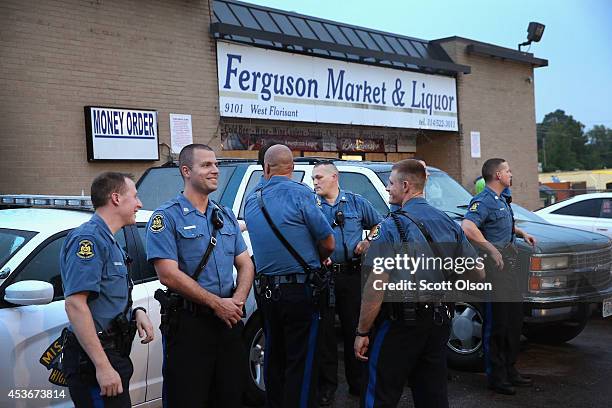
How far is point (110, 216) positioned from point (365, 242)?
2524 millimetres

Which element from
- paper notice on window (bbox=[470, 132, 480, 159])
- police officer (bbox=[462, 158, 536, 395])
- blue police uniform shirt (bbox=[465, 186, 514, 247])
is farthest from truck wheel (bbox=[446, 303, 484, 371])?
paper notice on window (bbox=[470, 132, 480, 159])

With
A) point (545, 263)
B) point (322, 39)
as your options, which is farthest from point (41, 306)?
point (322, 39)

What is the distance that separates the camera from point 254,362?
5.37 metres

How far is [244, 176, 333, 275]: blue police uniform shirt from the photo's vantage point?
4.40 m

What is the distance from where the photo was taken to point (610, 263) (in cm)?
710

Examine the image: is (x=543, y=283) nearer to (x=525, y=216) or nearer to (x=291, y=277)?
(x=525, y=216)

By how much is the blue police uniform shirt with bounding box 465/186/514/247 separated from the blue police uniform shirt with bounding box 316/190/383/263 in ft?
2.76

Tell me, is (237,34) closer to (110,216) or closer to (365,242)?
(365,242)

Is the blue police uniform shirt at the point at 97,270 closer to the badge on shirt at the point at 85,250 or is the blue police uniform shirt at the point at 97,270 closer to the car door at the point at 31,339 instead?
the badge on shirt at the point at 85,250

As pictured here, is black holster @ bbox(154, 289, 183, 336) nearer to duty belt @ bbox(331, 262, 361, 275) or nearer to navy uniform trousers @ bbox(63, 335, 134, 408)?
navy uniform trousers @ bbox(63, 335, 134, 408)

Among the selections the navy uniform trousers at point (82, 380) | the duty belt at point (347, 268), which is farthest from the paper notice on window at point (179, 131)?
the navy uniform trousers at point (82, 380)

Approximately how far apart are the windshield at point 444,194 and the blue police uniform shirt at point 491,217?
127cm

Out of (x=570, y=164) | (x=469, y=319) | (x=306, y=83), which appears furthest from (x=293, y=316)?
(x=570, y=164)

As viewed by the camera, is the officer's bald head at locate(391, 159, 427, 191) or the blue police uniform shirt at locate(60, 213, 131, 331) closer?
the blue police uniform shirt at locate(60, 213, 131, 331)
